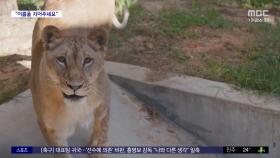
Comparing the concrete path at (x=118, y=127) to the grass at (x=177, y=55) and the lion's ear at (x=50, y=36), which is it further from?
the lion's ear at (x=50, y=36)

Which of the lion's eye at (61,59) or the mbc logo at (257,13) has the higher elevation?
the mbc logo at (257,13)

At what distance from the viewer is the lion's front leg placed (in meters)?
3.36

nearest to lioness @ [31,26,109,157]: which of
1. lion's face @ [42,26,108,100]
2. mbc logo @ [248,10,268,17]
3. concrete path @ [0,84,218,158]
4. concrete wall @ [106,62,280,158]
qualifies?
lion's face @ [42,26,108,100]

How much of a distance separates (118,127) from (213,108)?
0.78 metres

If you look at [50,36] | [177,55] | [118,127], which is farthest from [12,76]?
[50,36]

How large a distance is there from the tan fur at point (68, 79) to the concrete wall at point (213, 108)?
82cm

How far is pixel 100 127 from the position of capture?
344 centimetres

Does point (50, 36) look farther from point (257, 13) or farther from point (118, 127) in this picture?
point (257, 13)

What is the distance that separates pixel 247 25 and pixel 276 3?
843 mm

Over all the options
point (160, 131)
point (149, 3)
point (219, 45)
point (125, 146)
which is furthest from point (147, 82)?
point (149, 3)

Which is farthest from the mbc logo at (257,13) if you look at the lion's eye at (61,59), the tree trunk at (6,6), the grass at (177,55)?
the lion's eye at (61,59)

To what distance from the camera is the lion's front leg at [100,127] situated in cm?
336
